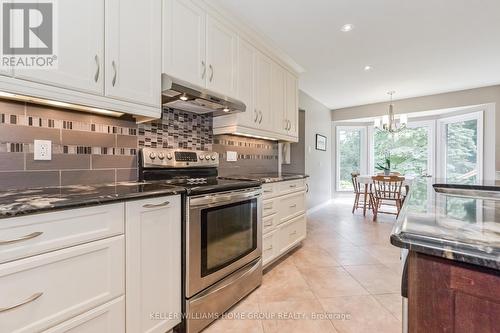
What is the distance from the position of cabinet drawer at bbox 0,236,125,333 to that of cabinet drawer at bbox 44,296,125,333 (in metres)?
0.03

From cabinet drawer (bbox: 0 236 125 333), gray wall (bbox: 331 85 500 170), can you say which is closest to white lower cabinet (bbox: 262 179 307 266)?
cabinet drawer (bbox: 0 236 125 333)

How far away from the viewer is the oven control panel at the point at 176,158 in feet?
5.87

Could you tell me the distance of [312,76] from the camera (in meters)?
3.76

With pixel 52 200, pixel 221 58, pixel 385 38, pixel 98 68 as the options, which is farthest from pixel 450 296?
pixel 385 38

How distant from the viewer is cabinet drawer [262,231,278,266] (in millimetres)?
2248

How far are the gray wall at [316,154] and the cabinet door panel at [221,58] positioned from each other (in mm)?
2498

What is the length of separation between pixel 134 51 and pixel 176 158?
821mm

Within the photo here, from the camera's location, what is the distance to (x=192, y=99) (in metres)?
1.82

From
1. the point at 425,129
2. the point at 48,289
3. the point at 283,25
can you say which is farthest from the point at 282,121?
the point at 425,129

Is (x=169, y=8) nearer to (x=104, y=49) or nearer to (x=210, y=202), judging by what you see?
(x=104, y=49)

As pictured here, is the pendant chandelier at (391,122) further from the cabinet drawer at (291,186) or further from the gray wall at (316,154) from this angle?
the cabinet drawer at (291,186)

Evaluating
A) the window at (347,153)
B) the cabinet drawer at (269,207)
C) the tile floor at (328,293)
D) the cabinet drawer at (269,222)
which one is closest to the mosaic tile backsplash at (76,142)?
the cabinet drawer at (269,207)

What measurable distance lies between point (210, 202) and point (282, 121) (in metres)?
1.80

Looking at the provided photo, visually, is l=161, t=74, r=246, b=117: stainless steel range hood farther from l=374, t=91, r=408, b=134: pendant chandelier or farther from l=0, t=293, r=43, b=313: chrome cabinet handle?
l=374, t=91, r=408, b=134: pendant chandelier
